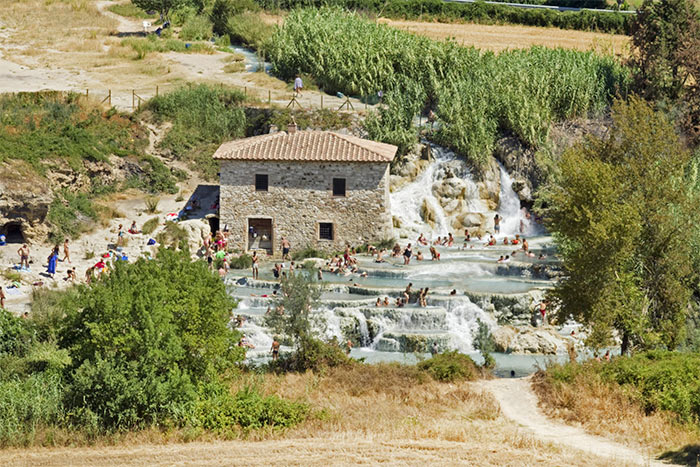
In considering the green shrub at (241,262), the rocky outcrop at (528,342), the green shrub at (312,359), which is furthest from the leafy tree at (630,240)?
the green shrub at (241,262)

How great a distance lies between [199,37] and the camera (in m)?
71.4

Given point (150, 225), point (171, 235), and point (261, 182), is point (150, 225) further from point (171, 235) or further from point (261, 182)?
point (261, 182)

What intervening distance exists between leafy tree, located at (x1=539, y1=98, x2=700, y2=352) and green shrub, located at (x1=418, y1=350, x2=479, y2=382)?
3.15 meters

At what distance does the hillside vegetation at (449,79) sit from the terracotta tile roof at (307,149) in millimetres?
5036

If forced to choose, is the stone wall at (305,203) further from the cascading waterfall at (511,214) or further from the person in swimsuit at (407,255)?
the cascading waterfall at (511,214)

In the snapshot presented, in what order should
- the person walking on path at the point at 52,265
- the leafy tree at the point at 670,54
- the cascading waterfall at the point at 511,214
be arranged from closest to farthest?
the person walking on path at the point at 52,265 < the cascading waterfall at the point at 511,214 < the leafy tree at the point at 670,54

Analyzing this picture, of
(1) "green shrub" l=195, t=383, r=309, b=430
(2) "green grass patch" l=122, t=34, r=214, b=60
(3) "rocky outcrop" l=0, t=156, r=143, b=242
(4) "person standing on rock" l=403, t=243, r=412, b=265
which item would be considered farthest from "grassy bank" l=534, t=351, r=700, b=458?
(2) "green grass patch" l=122, t=34, r=214, b=60

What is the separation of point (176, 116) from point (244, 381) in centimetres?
2912

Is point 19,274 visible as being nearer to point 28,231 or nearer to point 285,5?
point 28,231

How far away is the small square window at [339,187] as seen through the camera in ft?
151

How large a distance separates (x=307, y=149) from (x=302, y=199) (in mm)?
2162

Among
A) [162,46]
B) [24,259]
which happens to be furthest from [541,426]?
[162,46]

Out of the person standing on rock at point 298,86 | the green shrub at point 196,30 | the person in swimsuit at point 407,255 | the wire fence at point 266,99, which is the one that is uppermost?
the green shrub at point 196,30

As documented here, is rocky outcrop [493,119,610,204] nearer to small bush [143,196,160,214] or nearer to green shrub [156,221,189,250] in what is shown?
green shrub [156,221,189,250]
